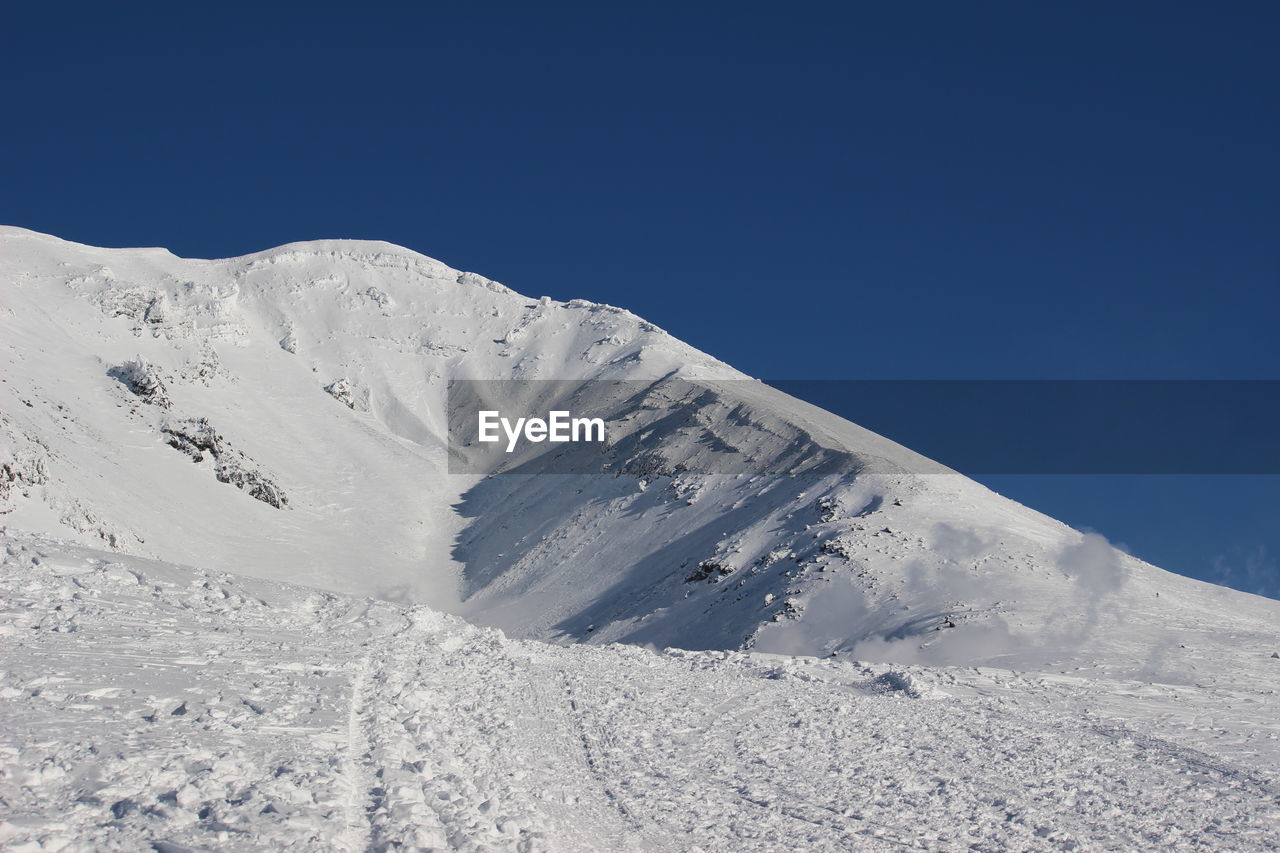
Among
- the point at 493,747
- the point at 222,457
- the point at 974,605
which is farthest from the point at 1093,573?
the point at 222,457

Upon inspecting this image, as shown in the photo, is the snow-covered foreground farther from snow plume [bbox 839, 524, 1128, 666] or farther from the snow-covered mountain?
the snow-covered mountain

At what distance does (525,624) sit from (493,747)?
4152 centimetres

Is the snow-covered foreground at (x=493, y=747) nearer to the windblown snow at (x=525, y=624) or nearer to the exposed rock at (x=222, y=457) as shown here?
the windblown snow at (x=525, y=624)

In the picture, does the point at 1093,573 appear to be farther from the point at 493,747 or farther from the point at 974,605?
the point at 493,747

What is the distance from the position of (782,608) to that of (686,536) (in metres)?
15.8

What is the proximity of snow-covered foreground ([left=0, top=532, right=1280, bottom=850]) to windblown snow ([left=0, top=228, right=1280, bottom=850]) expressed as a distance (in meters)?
0.07

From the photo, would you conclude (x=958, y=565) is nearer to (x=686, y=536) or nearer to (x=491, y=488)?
(x=686, y=536)

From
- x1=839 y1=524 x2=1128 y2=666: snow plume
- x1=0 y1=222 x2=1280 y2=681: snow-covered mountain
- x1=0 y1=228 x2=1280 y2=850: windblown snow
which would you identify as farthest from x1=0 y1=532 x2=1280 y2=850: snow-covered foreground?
x1=0 y1=222 x2=1280 y2=681: snow-covered mountain

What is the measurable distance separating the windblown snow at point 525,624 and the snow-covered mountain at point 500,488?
0.31 m

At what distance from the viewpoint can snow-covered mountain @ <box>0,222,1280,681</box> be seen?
3938cm

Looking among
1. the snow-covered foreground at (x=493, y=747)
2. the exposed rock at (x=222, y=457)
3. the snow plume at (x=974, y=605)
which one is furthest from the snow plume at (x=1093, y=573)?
the exposed rock at (x=222, y=457)

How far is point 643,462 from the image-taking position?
70000mm

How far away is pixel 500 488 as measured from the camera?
7838 cm

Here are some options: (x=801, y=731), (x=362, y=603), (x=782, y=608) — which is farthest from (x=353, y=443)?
(x=801, y=731)
